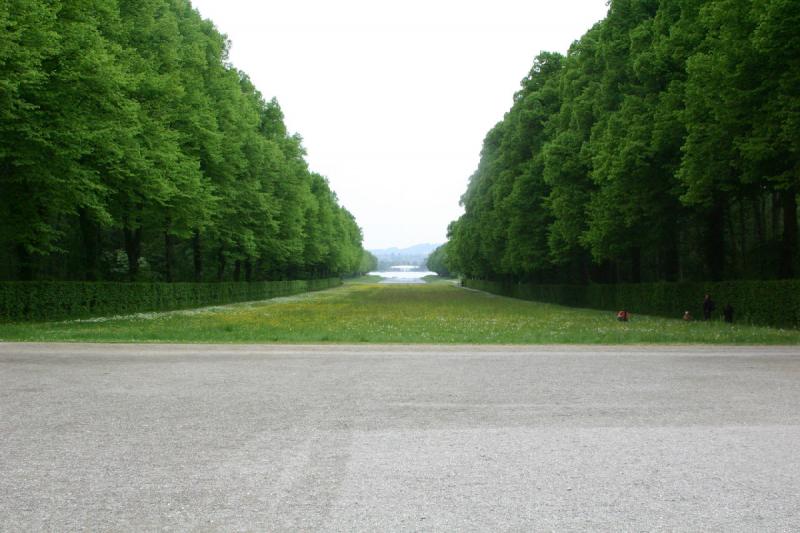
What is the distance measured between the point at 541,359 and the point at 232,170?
35.4 m

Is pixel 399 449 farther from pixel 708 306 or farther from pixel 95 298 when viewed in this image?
pixel 95 298

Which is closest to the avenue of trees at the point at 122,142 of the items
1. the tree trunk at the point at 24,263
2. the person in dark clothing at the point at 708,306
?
the tree trunk at the point at 24,263

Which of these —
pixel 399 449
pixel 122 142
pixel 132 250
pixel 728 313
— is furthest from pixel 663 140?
pixel 132 250

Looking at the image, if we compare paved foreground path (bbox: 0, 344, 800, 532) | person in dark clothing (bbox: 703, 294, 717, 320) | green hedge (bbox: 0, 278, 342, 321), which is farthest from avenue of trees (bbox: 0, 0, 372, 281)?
person in dark clothing (bbox: 703, 294, 717, 320)

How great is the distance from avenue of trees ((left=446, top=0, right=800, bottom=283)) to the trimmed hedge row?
1522 mm

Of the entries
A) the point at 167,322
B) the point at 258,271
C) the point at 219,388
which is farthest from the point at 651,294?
the point at 258,271

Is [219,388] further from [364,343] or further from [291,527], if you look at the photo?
[364,343]

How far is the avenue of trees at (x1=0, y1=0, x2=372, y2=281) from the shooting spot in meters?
23.3

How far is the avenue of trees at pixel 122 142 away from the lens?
23.3 metres

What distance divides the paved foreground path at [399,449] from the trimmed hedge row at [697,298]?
11811mm

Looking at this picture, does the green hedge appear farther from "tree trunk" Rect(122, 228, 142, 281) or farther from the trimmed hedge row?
the trimmed hedge row

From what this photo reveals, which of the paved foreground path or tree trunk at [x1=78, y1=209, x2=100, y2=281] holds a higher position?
tree trunk at [x1=78, y1=209, x2=100, y2=281]

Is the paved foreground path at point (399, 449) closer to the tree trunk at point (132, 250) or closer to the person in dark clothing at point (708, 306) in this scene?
the person in dark clothing at point (708, 306)

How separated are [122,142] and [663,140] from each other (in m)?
23.4
